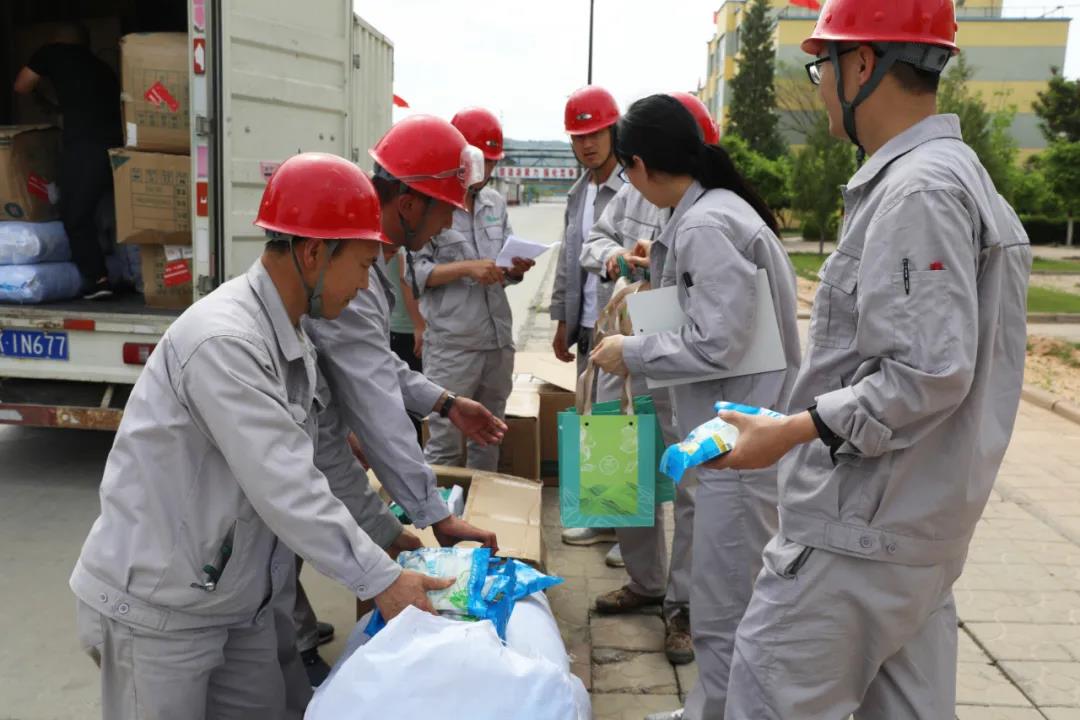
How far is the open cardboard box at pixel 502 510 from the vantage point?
335cm

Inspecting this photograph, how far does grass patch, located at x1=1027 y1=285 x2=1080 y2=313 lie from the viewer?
1516cm

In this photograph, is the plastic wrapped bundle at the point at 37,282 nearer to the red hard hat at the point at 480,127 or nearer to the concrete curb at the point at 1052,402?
the red hard hat at the point at 480,127

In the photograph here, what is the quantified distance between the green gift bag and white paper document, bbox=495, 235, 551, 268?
1717 millimetres

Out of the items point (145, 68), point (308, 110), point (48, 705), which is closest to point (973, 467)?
point (48, 705)

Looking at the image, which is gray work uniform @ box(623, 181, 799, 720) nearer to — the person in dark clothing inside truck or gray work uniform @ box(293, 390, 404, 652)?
gray work uniform @ box(293, 390, 404, 652)

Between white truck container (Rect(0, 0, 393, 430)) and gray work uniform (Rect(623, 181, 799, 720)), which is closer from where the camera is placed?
gray work uniform (Rect(623, 181, 799, 720))

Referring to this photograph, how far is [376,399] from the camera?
2959mm

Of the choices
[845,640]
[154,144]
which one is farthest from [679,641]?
[154,144]

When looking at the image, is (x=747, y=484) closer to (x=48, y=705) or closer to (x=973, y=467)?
(x=973, y=467)

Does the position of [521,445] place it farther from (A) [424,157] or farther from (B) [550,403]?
(A) [424,157]

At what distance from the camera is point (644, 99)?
10.5ft

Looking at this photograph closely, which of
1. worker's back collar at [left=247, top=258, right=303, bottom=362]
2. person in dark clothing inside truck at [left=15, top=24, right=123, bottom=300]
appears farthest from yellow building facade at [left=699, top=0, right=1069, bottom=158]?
worker's back collar at [left=247, top=258, right=303, bottom=362]

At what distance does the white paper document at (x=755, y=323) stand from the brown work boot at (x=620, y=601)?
140 cm

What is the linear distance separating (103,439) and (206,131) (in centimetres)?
268
